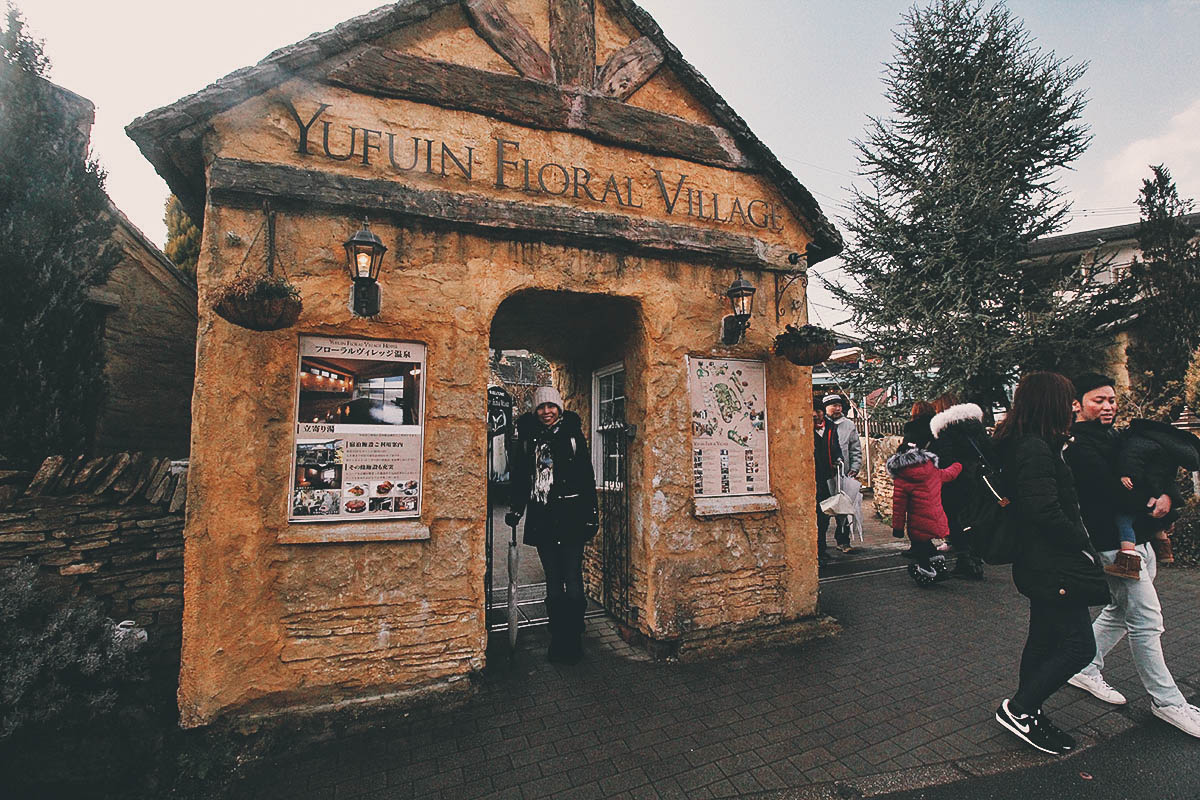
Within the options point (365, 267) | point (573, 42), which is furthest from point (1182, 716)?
point (573, 42)

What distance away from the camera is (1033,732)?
10.3 feet

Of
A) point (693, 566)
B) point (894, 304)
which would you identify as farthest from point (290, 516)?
point (894, 304)

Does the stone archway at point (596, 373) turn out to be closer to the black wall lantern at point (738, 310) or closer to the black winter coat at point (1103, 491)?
the black wall lantern at point (738, 310)

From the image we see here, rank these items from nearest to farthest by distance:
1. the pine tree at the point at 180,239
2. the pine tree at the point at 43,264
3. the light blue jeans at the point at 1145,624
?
the light blue jeans at the point at 1145,624
the pine tree at the point at 43,264
the pine tree at the point at 180,239

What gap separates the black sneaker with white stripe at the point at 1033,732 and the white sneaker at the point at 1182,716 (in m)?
0.85

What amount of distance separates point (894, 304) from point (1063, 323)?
9.25ft

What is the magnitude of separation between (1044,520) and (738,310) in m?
2.62

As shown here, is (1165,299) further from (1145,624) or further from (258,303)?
(258,303)

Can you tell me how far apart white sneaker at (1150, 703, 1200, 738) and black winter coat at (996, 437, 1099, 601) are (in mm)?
1174

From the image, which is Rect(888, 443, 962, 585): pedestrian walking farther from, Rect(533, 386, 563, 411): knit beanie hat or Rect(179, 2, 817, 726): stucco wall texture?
Rect(533, 386, 563, 411): knit beanie hat

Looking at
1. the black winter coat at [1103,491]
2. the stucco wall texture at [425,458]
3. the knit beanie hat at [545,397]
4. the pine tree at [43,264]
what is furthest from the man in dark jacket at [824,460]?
the pine tree at [43,264]

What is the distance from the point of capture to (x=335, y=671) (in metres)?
3.63

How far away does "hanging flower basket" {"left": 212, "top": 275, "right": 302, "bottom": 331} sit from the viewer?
10.6 feet

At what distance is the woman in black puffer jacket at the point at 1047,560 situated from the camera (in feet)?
9.80
